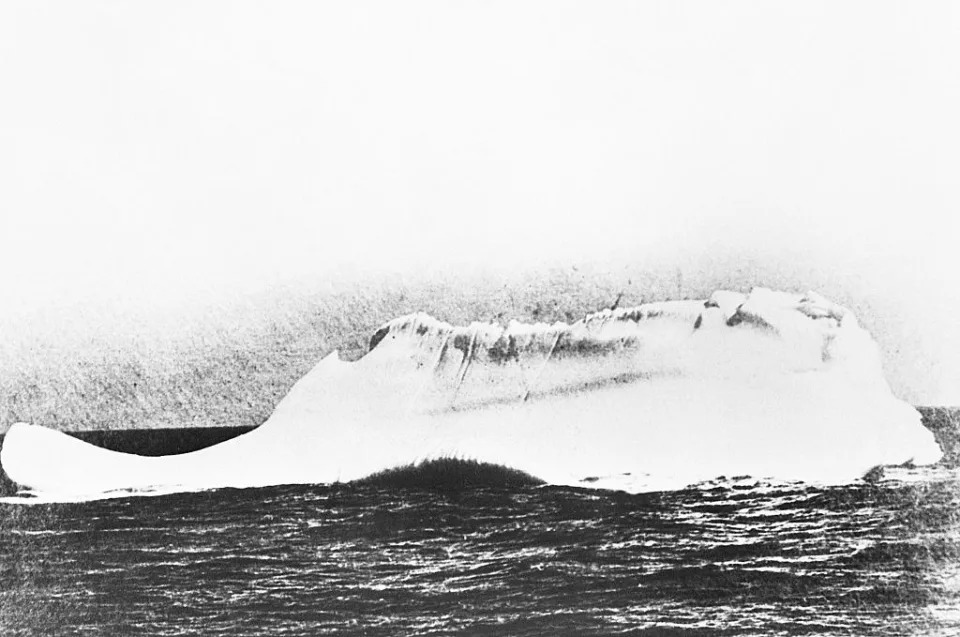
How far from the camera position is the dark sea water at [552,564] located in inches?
91.9

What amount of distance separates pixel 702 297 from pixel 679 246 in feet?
0.51

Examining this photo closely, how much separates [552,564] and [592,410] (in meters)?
0.43

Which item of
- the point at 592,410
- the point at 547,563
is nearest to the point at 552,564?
the point at 547,563

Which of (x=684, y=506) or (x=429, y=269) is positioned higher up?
(x=429, y=269)

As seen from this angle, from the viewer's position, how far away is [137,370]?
2.60 metres

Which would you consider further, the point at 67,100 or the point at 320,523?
the point at 67,100

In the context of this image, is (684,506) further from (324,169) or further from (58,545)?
(58,545)

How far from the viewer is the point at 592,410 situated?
243 centimetres

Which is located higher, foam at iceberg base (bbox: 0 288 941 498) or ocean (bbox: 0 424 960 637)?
foam at iceberg base (bbox: 0 288 941 498)

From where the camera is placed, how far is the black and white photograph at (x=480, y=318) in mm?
2357

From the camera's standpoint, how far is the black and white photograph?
92.8 inches

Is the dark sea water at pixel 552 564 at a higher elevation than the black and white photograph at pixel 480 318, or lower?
lower

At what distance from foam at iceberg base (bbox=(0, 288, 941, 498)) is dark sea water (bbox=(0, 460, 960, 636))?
0.25 feet

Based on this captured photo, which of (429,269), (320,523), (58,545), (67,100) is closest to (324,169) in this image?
(429,269)
